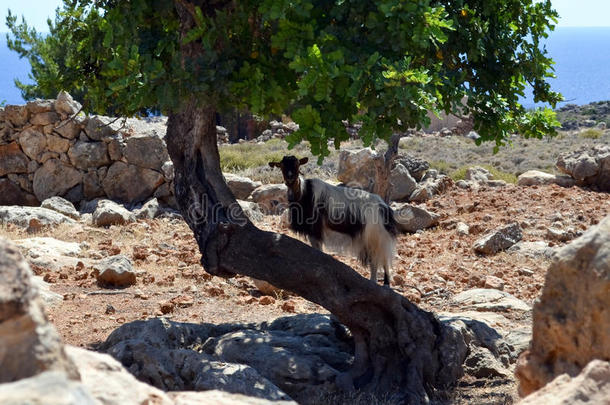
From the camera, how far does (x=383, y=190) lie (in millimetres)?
12508

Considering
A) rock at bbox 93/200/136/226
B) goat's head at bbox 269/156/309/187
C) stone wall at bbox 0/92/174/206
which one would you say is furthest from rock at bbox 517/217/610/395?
stone wall at bbox 0/92/174/206

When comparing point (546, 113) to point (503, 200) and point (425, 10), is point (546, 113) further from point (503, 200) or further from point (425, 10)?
point (503, 200)

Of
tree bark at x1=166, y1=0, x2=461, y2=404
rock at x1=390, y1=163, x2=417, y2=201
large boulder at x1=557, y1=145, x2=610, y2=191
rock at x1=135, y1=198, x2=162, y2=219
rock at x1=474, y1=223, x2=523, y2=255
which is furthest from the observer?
large boulder at x1=557, y1=145, x2=610, y2=191

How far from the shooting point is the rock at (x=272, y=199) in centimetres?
1507

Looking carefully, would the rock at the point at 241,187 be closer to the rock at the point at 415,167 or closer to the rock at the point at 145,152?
the rock at the point at 145,152

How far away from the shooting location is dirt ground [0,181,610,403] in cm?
861

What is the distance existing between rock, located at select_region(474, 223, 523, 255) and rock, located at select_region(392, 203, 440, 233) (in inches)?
68.8

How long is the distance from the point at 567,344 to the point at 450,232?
915 centimetres

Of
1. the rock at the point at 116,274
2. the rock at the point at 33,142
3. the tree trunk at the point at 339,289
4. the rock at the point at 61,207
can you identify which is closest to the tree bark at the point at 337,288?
the tree trunk at the point at 339,289

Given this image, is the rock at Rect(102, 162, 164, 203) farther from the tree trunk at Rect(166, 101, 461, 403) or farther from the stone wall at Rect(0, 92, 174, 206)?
the tree trunk at Rect(166, 101, 461, 403)

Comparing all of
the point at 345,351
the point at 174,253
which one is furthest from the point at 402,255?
the point at 345,351

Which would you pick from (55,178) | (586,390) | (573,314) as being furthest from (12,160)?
(586,390)

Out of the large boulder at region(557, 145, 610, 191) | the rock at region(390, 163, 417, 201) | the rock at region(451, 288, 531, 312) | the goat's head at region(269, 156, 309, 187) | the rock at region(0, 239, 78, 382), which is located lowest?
the rock at region(451, 288, 531, 312)

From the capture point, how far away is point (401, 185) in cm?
1605
